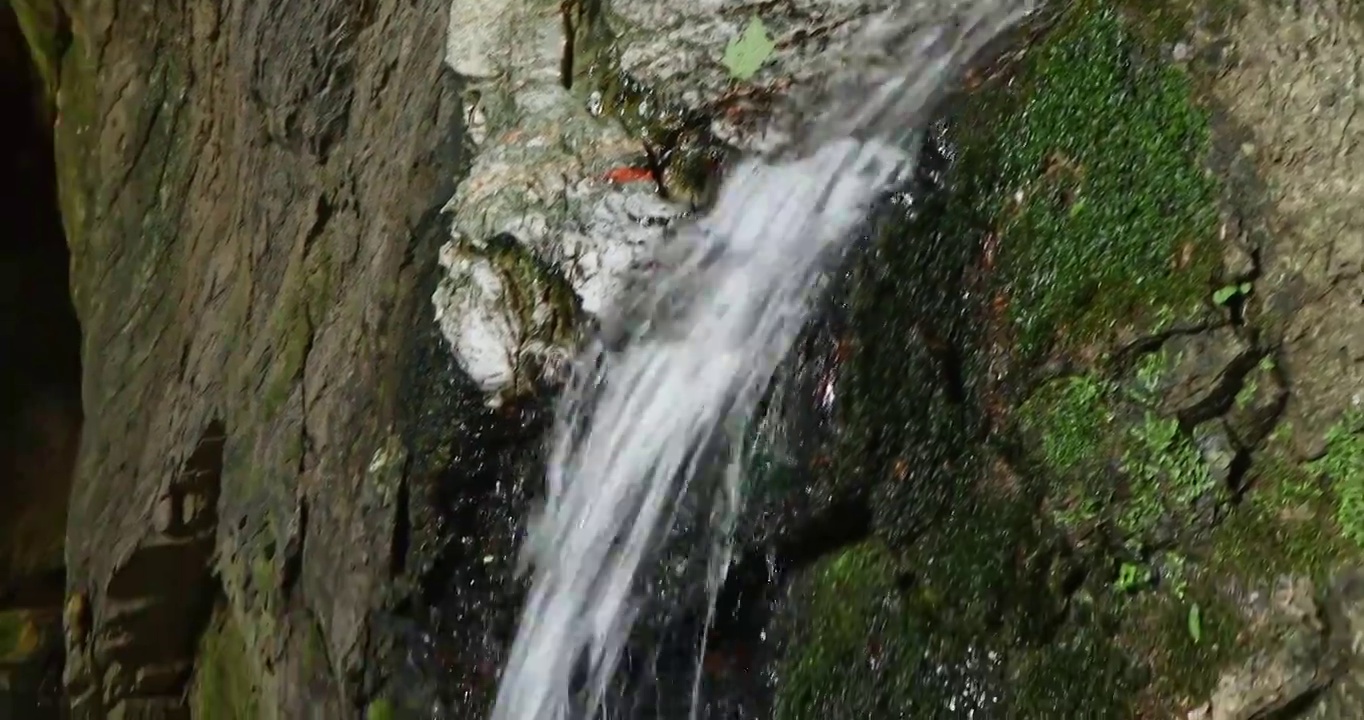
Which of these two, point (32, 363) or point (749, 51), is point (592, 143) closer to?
point (749, 51)

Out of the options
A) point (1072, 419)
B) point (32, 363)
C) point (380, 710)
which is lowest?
point (380, 710)

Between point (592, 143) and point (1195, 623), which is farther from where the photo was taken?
point (592, 143)

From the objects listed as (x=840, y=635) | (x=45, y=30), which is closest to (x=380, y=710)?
(x=840, y=635)

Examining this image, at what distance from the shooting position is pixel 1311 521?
1.57m

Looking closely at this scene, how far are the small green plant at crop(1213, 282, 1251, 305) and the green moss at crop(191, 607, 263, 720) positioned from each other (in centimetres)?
343

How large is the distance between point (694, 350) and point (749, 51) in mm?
879

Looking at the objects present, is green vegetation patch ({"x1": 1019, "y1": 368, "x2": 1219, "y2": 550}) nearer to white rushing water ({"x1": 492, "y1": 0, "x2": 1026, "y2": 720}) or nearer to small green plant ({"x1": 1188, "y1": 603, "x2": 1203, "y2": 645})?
small green plant ({"x1": 1188, "y1": 603, "x2": 1203, "y2": 645})

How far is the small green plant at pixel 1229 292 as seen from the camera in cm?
176

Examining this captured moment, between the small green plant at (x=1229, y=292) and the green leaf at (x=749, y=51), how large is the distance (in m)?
1.41

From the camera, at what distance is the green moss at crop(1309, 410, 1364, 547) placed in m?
1.52

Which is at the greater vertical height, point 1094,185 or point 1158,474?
point 1094,185

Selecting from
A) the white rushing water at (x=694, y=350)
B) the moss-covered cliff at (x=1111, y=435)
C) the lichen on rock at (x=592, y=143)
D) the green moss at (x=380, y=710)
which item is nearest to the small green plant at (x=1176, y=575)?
the moss-covered cliff at (x=1111, y=435)

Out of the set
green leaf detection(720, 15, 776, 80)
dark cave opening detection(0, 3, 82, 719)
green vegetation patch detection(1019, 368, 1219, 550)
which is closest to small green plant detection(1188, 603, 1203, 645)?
green vegetation patch detection(1019, 368, 1219, 550)

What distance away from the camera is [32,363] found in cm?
726
